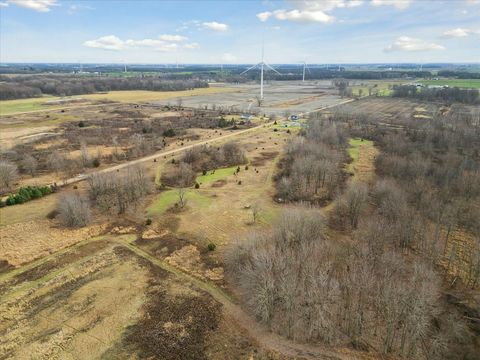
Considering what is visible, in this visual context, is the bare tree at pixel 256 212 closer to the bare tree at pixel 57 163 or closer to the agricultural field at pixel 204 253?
the agricultural field at pixel 204 253

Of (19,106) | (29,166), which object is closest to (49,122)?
(19,106)

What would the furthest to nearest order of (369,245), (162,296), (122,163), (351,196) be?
1. (122,163)
2. (351,196)
3. (369,245)
4. (162,296)

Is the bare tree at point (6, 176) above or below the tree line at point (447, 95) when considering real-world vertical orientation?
below

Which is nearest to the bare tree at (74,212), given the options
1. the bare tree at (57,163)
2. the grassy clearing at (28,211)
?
the grassy clearing at (28,211)

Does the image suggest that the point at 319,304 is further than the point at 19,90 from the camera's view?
No

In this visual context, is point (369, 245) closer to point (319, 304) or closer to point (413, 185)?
point (319, 304)

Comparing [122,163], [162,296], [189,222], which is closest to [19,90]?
[122,163]

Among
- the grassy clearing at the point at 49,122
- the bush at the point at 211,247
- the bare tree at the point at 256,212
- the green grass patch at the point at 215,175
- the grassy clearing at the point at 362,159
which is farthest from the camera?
the grassy clearing at the point at 49,122
